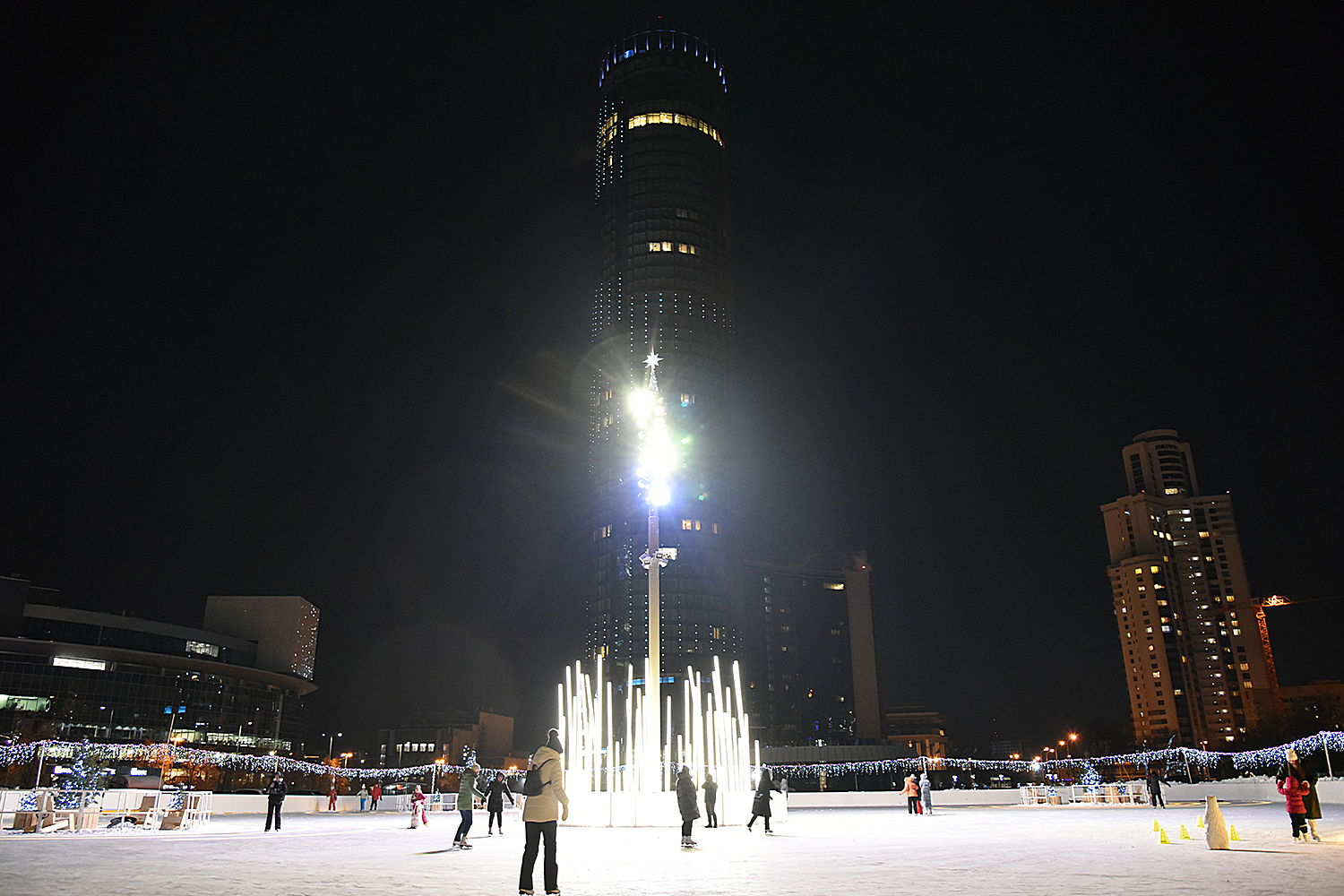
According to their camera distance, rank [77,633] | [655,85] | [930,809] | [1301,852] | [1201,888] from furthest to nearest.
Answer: [655,85], [77,633], [930,809], [1301,852], [1201,888]

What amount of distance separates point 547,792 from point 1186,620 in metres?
205

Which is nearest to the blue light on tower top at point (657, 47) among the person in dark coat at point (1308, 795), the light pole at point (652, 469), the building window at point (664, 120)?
the building window at point (664, 120)

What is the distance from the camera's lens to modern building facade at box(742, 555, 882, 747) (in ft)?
592

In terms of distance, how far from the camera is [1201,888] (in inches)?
324

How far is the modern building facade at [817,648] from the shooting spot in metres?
180

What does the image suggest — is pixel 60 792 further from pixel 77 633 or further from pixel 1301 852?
pixel 77 633

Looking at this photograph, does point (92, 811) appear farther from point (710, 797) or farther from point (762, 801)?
point (762, 801)

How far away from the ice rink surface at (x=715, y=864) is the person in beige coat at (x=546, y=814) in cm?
54

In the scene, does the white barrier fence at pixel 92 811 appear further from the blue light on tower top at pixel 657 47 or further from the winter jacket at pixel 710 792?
the blue light on tower top at pixel 657 47

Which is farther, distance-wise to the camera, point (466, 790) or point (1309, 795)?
point (466, 790)

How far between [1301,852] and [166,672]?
10154 cm

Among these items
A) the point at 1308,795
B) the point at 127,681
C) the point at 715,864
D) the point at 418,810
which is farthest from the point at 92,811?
the point at 127,681

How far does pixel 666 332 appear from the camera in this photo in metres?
122

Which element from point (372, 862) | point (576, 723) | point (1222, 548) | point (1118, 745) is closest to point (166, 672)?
point (576, 723)
